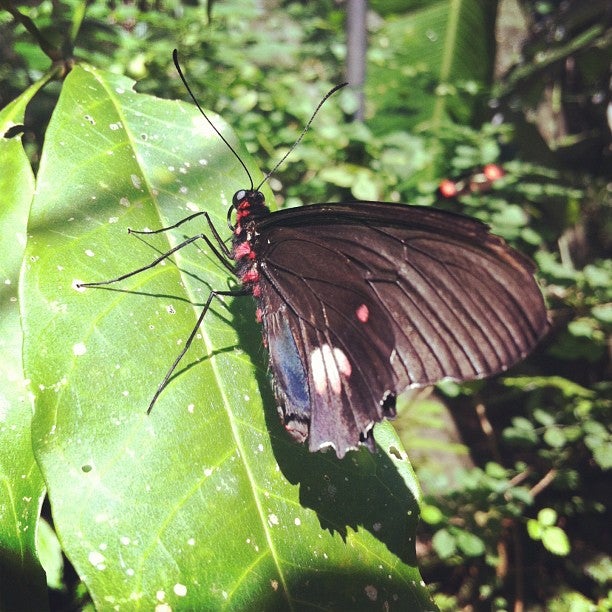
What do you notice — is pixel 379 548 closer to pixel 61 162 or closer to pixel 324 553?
pixel 324 553

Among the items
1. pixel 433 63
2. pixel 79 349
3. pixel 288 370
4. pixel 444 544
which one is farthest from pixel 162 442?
pixel 433 63

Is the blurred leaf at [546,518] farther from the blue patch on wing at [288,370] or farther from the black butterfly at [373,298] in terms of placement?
the blue patch on wing at [288,370]

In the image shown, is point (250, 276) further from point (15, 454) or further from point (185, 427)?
point (15, 454)

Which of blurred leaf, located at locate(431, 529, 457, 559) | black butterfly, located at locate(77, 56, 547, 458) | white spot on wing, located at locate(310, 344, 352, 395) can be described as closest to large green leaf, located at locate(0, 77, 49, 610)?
black butterfly, located at locate(77, 56, 547, 458)

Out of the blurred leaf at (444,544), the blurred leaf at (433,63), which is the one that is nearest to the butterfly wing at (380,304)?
the blurred leaf at (444,544)

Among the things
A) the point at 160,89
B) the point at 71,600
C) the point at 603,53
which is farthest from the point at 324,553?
the point at 603,53

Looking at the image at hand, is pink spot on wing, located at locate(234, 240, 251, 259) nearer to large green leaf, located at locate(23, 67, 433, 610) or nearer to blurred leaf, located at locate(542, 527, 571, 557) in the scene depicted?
large green leaf, located at locate(23, 67, 433, 610)
